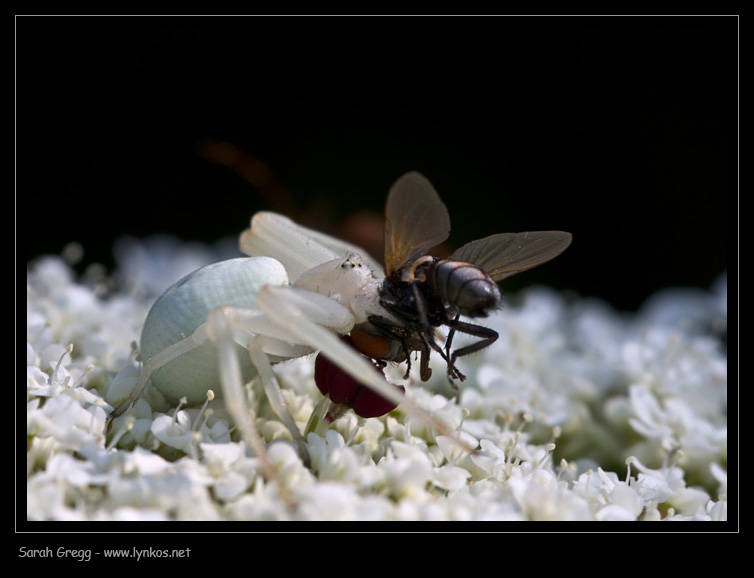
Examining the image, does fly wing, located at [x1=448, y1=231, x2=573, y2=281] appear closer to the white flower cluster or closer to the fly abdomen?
the fly abdomen

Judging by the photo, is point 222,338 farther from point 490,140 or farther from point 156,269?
point 490,140

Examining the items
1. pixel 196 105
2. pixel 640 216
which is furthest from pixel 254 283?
pixel 640 216

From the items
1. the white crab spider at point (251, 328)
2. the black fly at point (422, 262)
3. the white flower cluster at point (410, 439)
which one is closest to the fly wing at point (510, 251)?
the black fly at point (422, 262)

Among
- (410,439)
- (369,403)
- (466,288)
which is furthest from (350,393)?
(466,288)

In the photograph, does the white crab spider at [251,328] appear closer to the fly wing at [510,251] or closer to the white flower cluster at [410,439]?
the white flower cluster at [410,439]

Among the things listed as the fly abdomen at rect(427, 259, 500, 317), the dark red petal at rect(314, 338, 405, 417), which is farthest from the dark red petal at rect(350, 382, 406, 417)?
the fly abdomen at rect(427, 259, 500, 317)
